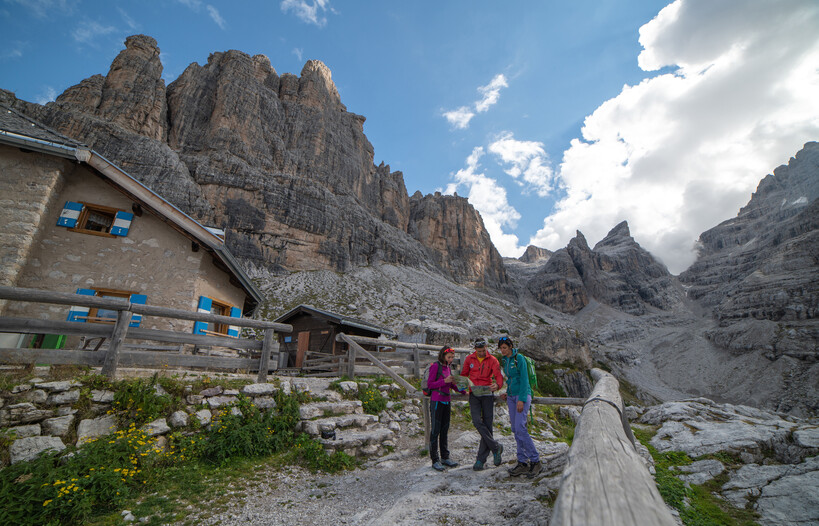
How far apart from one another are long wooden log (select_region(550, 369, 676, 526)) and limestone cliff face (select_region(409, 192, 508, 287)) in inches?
4577

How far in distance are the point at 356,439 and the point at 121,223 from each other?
1113cm

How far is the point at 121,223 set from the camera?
11.9 metres

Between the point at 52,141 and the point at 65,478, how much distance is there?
11161 millimetres

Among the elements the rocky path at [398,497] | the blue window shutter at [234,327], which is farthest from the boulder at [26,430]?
the blue window shutter at [234,327]

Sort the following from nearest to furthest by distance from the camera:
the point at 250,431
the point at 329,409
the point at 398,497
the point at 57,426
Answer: the point at 398,497
the point at 57,426
the point at 250,431
the point at 329,409

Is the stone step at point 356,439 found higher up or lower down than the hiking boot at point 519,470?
lower down

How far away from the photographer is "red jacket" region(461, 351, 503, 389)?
6215 mm

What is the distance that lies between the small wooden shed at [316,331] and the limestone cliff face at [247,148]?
1854 inches

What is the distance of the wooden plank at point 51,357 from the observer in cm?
574

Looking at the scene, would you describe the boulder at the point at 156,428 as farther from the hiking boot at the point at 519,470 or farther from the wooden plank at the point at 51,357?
the hiking boot at the point at 519,470

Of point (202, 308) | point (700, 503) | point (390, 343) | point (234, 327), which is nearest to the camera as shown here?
point (700, 503)

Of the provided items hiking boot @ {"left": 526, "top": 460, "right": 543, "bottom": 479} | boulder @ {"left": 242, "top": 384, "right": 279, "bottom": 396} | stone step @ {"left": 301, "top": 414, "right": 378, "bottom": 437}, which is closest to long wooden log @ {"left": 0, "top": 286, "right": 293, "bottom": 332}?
boulder @ {"left": 242, "top": 384, "right": 279, "bottom": 396}

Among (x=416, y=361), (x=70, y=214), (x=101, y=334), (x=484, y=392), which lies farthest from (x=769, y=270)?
(x=70, y=214)

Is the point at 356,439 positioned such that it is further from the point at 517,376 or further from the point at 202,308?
the point at 202,308
